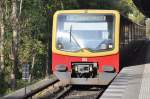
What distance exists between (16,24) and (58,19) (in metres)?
7.12

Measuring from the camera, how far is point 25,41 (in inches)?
1275

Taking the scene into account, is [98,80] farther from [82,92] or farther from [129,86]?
[129,86]

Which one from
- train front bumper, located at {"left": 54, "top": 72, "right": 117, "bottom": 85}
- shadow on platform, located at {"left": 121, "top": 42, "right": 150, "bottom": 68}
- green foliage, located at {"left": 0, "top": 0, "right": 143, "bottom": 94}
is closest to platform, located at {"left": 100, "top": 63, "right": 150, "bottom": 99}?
train front bumper, located at {"left": 54, "top": 72, "right": 117, "bottom": 85}

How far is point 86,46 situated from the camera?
17.1 metres

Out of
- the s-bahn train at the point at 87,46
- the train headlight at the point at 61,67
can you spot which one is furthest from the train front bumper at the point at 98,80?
the train headlight at the point at 61,67

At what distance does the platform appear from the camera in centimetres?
1239

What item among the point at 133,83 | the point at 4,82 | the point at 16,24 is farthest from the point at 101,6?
the point at 133,83

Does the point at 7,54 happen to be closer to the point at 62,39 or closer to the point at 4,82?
the point at 4,82

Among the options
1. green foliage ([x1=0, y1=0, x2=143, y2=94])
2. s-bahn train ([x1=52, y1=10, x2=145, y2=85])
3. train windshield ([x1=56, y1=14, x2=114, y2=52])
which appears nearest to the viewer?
s-bahn train ([x1=52, y1=10, x2=145, y2=85])

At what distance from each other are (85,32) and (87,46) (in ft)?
1.56

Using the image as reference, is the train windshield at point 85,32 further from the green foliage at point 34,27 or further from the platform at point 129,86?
the green foliage at point 34,27

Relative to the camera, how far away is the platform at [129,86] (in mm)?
12388

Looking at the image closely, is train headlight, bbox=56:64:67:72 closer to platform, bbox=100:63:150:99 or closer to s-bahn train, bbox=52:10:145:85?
s-bahn train, bbox=52:10:145:85

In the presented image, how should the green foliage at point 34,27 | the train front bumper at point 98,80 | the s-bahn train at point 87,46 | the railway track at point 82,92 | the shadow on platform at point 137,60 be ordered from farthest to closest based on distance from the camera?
the green foliage at point 34,27, the shadow on platform at point 137,60, the s-bahn train at point 87,46, the train front bumper at point 98,80, the railway track at point 82,92
